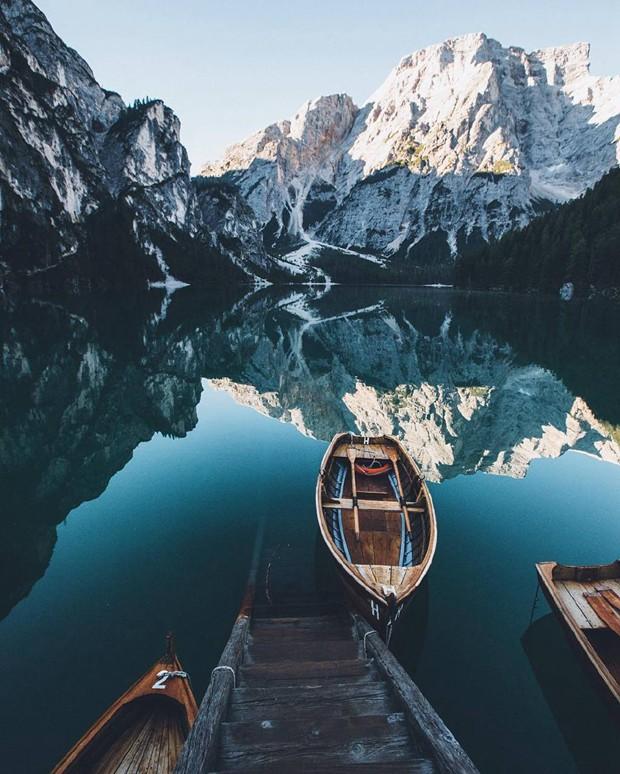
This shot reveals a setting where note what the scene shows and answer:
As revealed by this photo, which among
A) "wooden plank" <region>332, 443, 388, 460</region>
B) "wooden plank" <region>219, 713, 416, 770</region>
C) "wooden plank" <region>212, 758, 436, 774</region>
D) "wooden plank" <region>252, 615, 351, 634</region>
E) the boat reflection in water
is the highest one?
"wooden plank" <region>332, 443, 388, 460</region>

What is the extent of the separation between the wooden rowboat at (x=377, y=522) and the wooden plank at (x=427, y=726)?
4.40 feet

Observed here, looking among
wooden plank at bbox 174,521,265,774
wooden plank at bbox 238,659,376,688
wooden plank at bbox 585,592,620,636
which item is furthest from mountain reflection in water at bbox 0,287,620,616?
wooden plank at bbox 585,592,620,636

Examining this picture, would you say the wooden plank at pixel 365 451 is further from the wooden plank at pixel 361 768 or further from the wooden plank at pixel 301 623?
the wooden plank at pixel 361 768

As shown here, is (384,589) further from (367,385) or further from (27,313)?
(27,313)

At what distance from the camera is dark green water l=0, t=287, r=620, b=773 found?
7.93 metres

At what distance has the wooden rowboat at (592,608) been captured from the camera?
7.59m

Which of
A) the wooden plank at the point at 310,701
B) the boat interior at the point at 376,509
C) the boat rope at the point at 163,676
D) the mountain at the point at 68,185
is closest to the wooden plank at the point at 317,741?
the wooden plank at the point at 310,701

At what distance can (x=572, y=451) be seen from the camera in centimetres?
2033

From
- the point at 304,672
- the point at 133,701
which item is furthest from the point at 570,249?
the point at 133,701

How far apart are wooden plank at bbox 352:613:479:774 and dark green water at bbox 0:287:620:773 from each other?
2334 millimetres

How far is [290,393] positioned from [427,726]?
85.6 feet

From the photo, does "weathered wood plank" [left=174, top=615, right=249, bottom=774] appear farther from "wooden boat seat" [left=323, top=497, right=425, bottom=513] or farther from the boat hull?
"wooden boat seat" [left=323, top=497, right=425, bottom=513]

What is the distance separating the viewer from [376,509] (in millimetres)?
12219

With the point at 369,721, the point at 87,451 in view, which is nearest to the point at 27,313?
the point at 87,451
